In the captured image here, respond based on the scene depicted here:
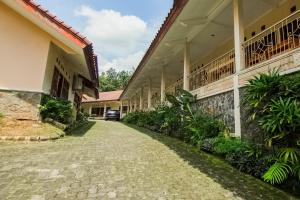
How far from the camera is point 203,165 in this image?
518 centimetres

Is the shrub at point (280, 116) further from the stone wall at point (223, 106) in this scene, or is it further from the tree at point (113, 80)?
the tree at point (113, 80)

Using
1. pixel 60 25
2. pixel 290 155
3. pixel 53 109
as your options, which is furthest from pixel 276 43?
pixel 53 109

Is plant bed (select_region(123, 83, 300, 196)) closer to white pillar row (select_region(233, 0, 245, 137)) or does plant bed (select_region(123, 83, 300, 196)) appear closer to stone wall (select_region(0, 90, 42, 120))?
white pillar row (select_region(233, 0, 245, 137))

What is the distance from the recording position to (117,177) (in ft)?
13.4

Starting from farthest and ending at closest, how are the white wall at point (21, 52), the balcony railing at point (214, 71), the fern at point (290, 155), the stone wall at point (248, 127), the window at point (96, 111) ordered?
the window at point (96, 111) < the balcony railing at point (214, 71) < the white wall at point (21, 52) < the stone wall at point (248, 127) < the fern at point (290, 155)

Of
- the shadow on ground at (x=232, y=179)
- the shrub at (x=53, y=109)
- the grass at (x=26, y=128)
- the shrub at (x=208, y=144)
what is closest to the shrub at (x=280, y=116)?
the shadow on ground at (x=232, y=179)

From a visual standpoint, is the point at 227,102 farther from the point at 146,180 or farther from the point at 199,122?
the point at 146,180

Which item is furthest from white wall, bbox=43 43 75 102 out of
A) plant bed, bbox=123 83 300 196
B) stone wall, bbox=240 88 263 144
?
stone wall, bbox=240 88 263 144

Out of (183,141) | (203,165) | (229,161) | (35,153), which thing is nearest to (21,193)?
(35,153)

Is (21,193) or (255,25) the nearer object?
(21,193)

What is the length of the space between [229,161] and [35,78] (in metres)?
7.30

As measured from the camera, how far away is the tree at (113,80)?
60.3 metres

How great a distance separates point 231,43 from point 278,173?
8.46 meters

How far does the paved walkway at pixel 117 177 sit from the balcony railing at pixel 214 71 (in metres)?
4.35
